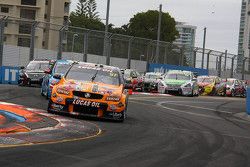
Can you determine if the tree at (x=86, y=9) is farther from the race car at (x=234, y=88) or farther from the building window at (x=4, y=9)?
the race car at (x=234, y=88)

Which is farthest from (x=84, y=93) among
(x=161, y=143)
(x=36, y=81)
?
(x=36, y=81)

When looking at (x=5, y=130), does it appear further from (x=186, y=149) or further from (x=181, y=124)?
(x=181, y=124)

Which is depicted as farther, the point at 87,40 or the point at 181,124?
the point at 87,40

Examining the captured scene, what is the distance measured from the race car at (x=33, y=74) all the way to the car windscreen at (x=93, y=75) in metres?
11.8

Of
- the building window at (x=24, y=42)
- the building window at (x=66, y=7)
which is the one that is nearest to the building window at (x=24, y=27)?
the building window at (x=24, y=42)

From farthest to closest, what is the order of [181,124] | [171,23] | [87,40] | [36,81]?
1. [171,23]
2. [87,40]
3. [36,81]
4. [181,124]

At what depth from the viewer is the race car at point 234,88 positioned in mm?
40397

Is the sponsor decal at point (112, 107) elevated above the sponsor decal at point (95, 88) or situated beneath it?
situated beneath

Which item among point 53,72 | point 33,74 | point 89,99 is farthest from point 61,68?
point 33,74

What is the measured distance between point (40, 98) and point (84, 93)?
617cm

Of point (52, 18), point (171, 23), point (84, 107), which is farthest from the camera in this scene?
point (171, 23)

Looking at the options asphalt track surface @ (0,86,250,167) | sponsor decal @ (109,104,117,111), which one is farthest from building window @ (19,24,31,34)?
sponsor decal @ (109,104,117,111)

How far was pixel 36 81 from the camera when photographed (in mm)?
28203

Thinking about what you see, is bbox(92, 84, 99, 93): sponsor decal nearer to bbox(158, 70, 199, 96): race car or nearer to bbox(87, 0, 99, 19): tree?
bbox(158, 70, 199, 96): race car
